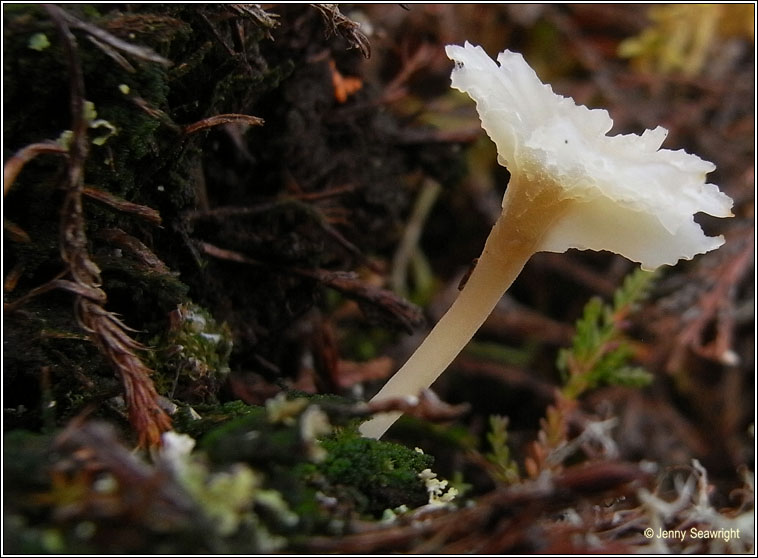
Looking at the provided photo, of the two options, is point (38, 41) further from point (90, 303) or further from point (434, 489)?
point (434, 489)

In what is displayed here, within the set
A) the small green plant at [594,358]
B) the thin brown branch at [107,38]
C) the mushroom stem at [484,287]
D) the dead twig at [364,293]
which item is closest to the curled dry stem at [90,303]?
the thin brown branch at [107,38]

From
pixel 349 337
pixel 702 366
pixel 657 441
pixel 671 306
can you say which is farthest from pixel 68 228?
pixel 702 366

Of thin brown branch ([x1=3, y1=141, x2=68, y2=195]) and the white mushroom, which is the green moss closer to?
the white mushroom

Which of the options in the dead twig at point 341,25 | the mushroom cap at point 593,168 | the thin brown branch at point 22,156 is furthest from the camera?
the dead twig at point 341,25

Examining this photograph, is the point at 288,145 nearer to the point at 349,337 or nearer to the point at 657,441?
the point at 349,337
